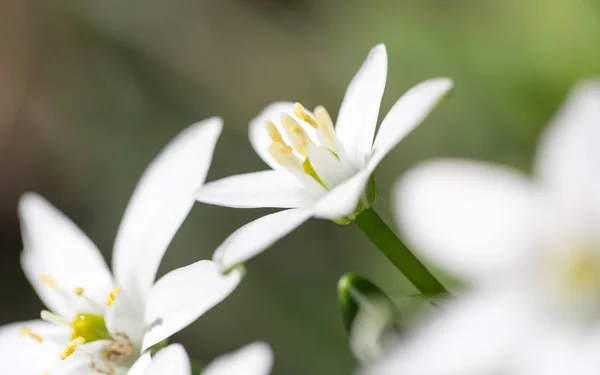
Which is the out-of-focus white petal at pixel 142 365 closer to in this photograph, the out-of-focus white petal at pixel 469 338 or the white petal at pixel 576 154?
the out-of-focus white petal at pixel 469 338

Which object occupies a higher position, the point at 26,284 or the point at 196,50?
the point at 196,50

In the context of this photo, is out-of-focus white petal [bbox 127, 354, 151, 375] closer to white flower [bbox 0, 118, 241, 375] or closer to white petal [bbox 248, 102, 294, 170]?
white flower [bbox 0, 118, 241, 375]

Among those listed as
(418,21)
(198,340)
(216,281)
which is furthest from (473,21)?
(216,281)

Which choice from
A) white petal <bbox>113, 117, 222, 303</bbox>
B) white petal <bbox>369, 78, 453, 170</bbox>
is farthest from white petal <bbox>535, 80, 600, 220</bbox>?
white petal <bbox>113, 117, 222, 303</bbox>

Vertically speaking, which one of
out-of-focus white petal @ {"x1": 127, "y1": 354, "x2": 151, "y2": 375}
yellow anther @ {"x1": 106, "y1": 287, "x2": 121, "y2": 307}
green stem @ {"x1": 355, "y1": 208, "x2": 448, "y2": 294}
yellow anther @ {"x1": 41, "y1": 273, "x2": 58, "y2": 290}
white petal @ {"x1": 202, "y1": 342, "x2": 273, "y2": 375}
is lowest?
green stem @ {"x1": 355, "y1": 208, "x2": 448, "y2": 294}

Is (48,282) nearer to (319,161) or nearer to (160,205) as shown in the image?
(160,205)

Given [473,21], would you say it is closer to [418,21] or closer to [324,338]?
[418,21]
